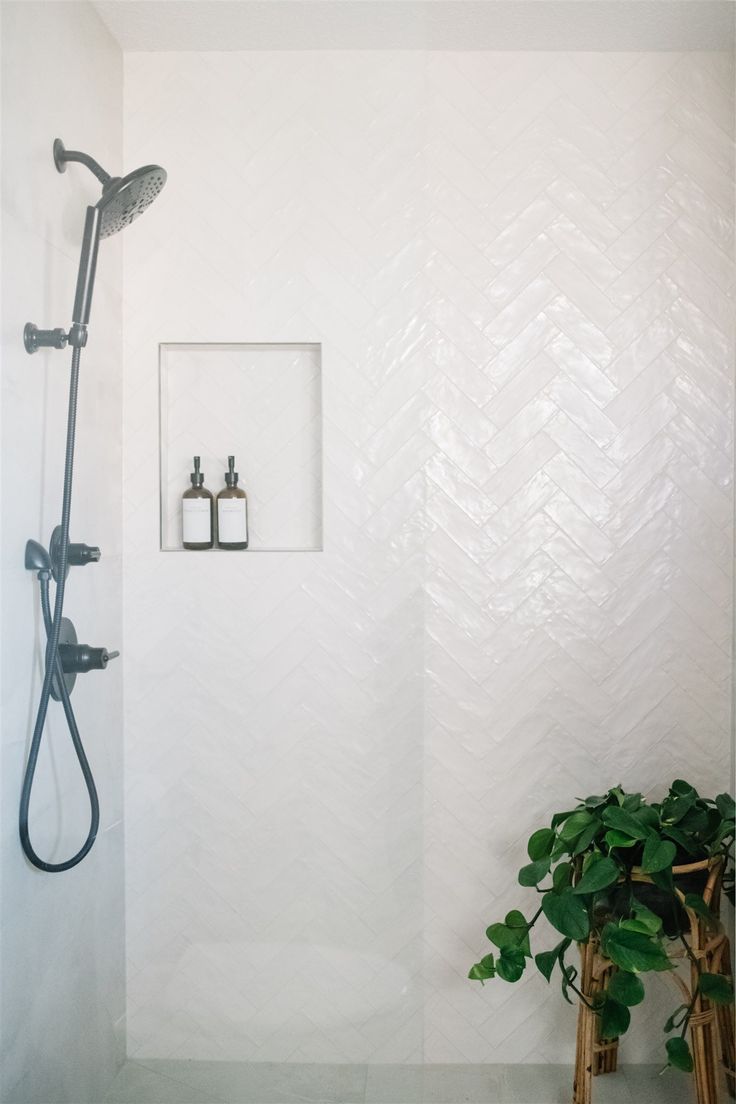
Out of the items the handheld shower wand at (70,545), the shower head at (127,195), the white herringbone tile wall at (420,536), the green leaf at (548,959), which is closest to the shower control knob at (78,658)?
the handheld shower wand at (70,545)

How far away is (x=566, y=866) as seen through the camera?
71.3 inches

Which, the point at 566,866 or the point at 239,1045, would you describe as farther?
the point at 239,1045

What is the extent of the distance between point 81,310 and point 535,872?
1.31 metres

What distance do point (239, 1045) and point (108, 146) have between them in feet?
6.18

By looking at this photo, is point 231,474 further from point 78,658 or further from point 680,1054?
point 680,1054

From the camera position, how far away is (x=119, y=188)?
1.58 m

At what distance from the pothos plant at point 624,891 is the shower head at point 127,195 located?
1.39m

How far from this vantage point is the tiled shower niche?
200cm

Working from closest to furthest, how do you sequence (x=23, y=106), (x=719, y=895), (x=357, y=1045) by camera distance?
1. (x=23, y=106)
2. (x=719, y=895)
3. (x=357, y=1045)

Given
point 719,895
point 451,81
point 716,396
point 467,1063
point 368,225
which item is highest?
point 451,81

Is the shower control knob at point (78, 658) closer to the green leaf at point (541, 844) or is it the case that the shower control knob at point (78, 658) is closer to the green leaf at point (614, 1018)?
the green leaf at point (541, 844)

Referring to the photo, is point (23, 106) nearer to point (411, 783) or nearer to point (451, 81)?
point (451, 81)

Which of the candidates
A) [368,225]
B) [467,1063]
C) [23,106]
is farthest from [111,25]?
[467,1063]

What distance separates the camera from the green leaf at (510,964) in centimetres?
178
